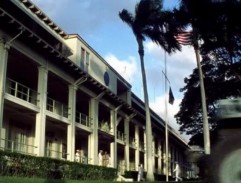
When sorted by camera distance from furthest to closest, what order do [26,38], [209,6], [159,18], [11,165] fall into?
[159,18], [209,6], [26,38], [11,165]

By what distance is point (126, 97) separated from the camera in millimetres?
44625

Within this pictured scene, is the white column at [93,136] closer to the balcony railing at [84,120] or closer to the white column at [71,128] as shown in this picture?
the balcony railing at [84,120]

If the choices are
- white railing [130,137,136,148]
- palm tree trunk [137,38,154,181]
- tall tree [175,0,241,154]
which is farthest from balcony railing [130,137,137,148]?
tall tree [175,0,241,154]

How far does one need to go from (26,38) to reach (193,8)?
1206 cm

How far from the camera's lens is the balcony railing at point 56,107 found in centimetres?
2945

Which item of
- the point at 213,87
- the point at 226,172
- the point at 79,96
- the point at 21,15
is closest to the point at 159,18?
the point at 79,96

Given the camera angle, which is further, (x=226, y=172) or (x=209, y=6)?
(x=209, y=6)

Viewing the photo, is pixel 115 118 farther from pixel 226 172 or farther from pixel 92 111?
pixel 226 172

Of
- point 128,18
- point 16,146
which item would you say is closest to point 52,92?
point 16,146

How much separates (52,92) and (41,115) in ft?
23.3

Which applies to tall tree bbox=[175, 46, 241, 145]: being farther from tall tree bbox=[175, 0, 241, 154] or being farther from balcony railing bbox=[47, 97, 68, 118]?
balcony railing bbox=[47, 97, 68, 118]

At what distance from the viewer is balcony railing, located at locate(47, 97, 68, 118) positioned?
96.6 ft

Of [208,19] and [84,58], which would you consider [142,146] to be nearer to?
[84,58]

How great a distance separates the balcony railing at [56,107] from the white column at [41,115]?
9.47ft
